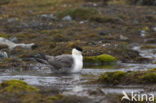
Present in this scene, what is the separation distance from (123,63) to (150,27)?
37.1ft

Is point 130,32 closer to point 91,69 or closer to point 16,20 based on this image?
point 16,20

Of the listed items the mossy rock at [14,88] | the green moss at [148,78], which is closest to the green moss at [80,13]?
the green moss at [148,78]

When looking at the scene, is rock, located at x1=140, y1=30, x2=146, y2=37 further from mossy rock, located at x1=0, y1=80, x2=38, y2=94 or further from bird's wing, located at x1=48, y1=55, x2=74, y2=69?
mossy rock, located at x1=0, y1=80, x2=38, y2=94

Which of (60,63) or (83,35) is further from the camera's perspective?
(83,35)

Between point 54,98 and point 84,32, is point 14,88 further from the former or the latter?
point 84,32

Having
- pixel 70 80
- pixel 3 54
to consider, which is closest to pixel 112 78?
pixel 70 80

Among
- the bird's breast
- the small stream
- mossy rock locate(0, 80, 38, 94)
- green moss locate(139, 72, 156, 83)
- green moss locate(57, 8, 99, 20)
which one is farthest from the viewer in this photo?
green moss locate(57, 8, 99, 20)

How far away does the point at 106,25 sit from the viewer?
1041 inches

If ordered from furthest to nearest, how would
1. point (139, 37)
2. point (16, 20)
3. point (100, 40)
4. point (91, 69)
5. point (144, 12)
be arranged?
point (144, 12)
point (16, 20)
point (139, 37)
point (100, 40)
point (91, 69)

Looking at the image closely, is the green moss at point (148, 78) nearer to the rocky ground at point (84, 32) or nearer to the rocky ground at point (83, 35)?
the rocky ground at point (83, 35)

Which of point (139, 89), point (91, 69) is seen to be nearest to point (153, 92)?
point (139, 89)

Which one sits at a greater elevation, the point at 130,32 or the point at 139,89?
the point at 139,89

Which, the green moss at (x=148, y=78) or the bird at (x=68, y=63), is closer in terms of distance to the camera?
the green moss at (x=148, y=78)

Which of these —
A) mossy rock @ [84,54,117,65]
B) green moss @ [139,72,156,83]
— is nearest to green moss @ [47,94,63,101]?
green moss @ [139,72,156,83]
